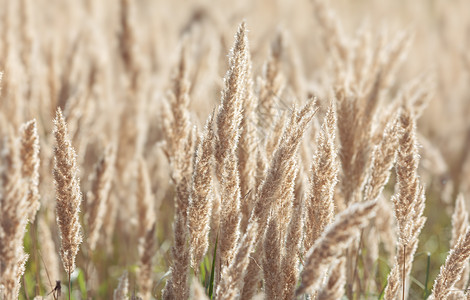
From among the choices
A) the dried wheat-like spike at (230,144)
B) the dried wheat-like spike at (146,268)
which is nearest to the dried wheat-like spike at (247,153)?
the dried wheat-like spike at (230,144)

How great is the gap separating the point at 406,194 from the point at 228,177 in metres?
0.52

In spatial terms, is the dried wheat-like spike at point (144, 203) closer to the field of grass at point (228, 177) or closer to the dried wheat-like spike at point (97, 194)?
the field of grass at point (228, 177)

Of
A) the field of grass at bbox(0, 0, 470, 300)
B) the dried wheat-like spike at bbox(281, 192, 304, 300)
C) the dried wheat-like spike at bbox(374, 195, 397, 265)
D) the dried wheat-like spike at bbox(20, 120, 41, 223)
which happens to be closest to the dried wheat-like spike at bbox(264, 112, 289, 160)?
the field of grass at bbox(0, 0, 470, 300)

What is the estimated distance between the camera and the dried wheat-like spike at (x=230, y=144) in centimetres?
149

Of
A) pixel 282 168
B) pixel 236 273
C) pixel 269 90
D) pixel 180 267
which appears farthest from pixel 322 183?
pixel 269 90

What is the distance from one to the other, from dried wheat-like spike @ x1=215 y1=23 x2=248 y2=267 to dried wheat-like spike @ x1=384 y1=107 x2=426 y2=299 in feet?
1.57

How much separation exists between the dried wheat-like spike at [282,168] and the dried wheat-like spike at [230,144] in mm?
76

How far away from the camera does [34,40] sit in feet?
11.2

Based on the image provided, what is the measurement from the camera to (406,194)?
159cm

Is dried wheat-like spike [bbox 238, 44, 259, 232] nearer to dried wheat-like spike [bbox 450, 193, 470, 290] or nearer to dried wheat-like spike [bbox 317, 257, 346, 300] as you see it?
dried wheat-like spike [bbox 317, 257, 346, 300]

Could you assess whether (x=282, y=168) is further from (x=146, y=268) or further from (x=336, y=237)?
(x=146, y=268)

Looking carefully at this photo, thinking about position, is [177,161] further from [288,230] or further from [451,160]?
[451,160]

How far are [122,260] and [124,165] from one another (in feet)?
1.87

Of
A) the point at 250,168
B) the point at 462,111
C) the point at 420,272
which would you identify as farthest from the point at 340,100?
the point at 462,111
